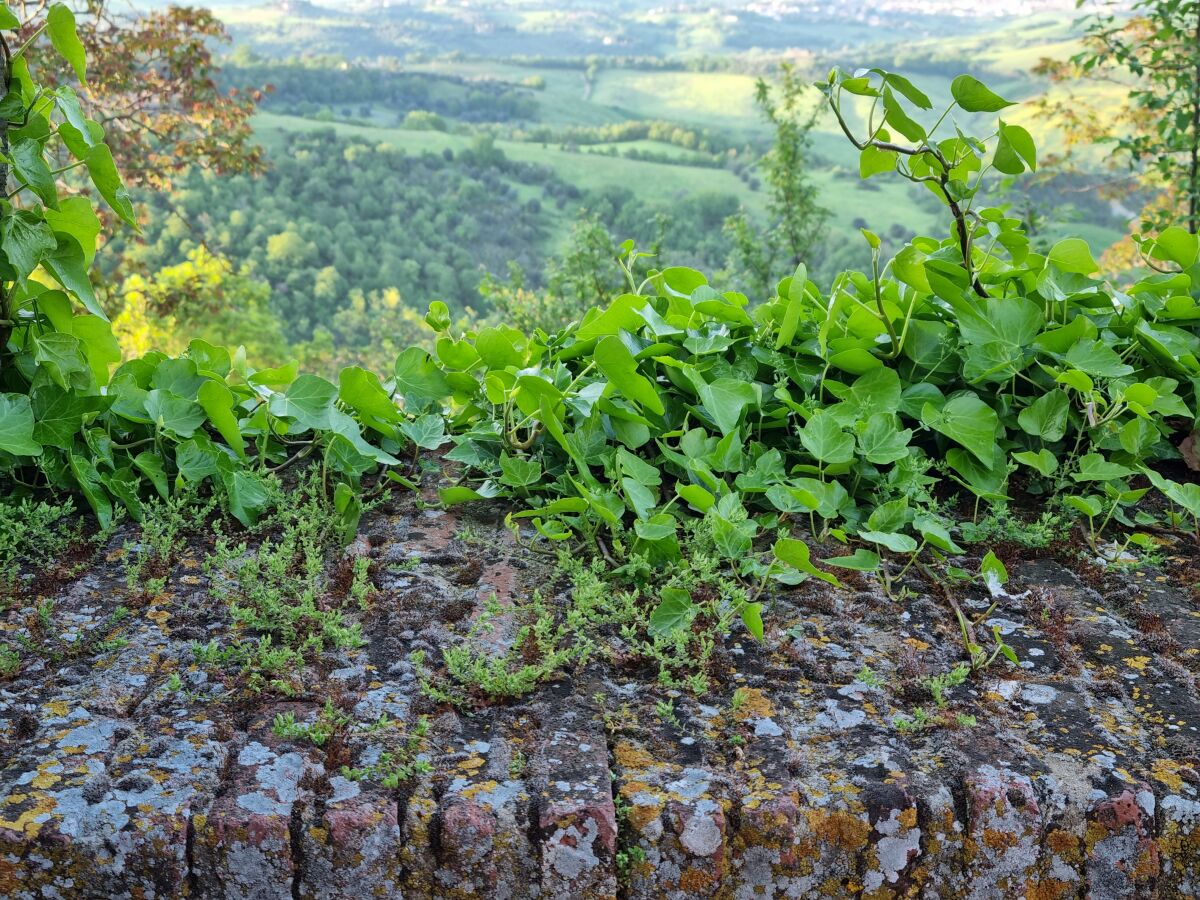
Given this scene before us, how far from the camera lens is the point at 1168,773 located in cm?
109

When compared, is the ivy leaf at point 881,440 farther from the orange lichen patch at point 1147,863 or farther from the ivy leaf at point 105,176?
the ivy leaf at point 105,176

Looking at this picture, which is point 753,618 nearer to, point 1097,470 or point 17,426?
point 1097,470

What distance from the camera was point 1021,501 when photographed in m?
1.73

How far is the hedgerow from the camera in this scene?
1.49m

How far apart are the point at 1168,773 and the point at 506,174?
36605 mm

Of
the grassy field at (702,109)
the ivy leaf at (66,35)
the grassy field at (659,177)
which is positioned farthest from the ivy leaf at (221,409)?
the grassy field at (659,177)

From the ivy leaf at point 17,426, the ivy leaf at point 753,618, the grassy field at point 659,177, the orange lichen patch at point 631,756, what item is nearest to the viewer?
the orange lichen patch at point 631,756

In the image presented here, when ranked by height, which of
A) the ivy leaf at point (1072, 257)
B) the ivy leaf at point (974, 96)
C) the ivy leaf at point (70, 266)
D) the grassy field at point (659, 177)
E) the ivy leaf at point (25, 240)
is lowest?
the grassy field at point (659, 177)

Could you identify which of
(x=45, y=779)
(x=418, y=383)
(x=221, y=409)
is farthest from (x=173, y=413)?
(x=45, y=779)

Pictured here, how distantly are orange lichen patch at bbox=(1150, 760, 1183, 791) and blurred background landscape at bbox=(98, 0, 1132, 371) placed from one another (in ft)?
7.02

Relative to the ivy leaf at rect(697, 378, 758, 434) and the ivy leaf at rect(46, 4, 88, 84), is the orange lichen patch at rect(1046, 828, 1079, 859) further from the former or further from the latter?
the ivy leaf at rect(46, 4, 88, 84)

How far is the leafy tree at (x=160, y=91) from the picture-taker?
7797mm

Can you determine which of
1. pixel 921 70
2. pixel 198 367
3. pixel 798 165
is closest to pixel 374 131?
pixel 921 70

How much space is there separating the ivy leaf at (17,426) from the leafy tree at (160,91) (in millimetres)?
6893
